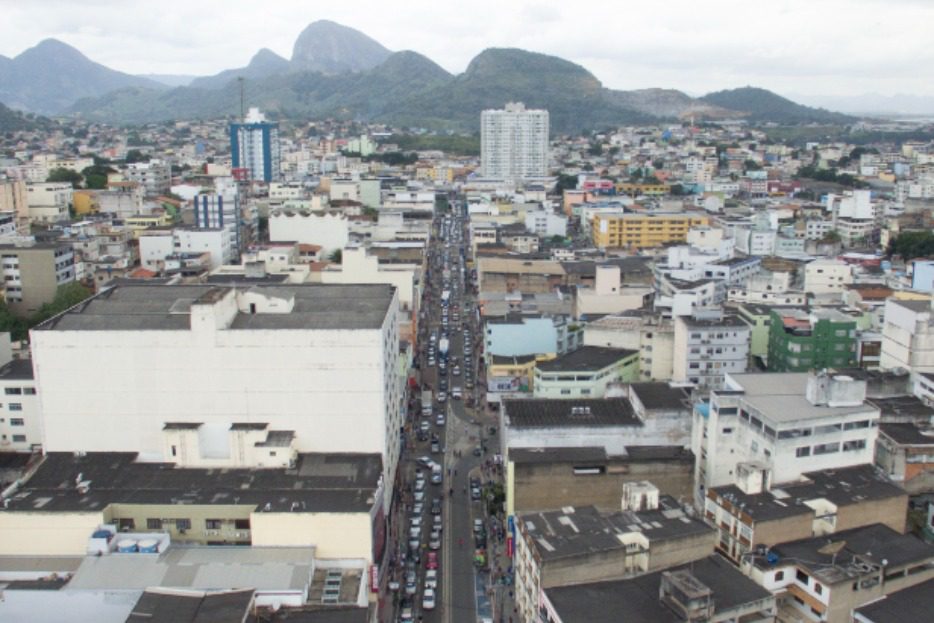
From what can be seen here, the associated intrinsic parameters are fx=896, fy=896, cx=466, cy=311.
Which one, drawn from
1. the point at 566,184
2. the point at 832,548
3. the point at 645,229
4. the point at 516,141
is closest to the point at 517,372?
the point at 832,548

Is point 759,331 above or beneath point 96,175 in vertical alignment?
beneath

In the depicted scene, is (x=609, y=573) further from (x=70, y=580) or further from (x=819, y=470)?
(x=70, y=580)

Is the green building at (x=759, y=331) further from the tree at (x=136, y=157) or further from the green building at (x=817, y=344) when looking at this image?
the tree at (x=136, y=157)

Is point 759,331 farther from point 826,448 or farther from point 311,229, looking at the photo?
point 311,229

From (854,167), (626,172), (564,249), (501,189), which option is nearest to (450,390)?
(564,249)

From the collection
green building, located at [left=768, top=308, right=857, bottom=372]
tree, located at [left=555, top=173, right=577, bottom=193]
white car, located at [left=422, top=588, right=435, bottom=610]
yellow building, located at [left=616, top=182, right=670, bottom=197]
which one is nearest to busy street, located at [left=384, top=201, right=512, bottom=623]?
white car, located at [left=422, top=588, right=435, bottom=610]

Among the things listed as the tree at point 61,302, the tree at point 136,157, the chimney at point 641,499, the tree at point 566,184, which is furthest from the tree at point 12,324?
the tree at point 566,184

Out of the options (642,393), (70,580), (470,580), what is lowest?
(470,580)
